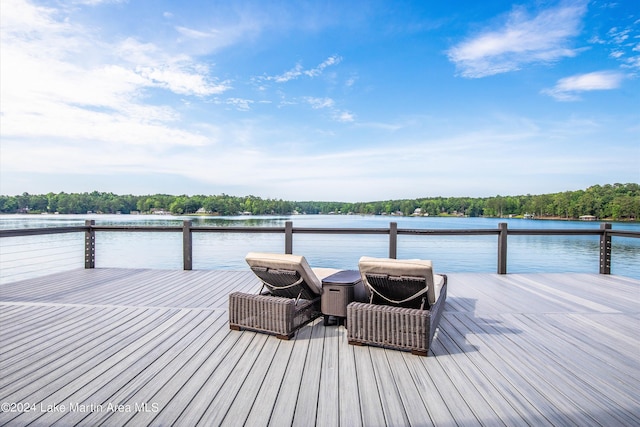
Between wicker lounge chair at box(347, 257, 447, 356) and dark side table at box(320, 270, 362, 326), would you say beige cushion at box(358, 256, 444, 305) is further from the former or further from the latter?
dark side table at box(320, 270, 362, 326)

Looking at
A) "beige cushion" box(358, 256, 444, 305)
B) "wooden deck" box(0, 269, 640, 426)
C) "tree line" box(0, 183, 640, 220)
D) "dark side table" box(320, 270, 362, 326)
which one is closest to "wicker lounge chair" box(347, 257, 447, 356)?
"beige cushion" box(358, 256, 444, 305)

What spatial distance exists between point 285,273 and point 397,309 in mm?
1011

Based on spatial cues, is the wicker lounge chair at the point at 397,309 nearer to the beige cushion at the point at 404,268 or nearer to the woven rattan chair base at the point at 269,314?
the beige cushion at the point at 404,268

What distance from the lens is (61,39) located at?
9766mm

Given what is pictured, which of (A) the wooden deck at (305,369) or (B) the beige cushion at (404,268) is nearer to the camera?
(A) the wooden deck at (305,369)

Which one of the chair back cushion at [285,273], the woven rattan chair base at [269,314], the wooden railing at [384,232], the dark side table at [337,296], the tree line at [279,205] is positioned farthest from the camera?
the tree line at [279,205]

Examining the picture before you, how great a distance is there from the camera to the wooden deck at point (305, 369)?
186cm

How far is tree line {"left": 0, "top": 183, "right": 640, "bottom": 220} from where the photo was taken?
32031 mm

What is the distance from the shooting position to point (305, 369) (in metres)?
2.40

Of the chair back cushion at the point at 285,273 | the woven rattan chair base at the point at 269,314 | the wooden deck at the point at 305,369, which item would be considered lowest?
the wooden deck at the point at 305,369

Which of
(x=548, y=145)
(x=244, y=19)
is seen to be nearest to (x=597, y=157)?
(x=548, y=145)

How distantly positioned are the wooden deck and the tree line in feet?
105

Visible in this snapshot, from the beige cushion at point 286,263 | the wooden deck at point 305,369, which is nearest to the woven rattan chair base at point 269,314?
the wooden deck at point 305,369

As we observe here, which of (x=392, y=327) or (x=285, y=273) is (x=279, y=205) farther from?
(x=392, y=327)
